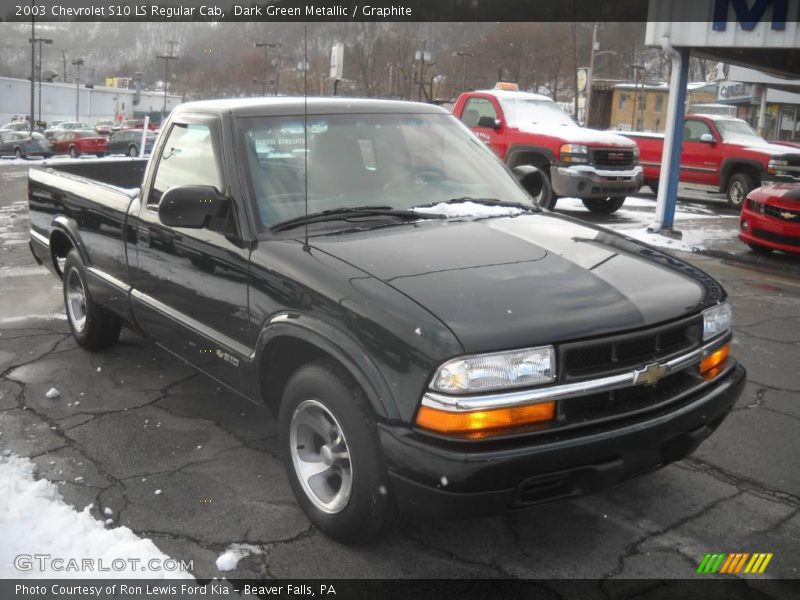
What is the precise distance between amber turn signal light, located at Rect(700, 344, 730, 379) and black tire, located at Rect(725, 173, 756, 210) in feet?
45.2

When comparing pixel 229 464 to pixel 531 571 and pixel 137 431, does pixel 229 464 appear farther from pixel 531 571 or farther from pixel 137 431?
pixel 531 571

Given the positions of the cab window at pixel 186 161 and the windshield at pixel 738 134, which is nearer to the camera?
the cab window at pixel 186 161

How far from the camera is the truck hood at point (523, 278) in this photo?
2.59 meters

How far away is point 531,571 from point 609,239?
1.52 meters

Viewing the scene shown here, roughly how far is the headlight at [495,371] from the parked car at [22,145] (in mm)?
38302

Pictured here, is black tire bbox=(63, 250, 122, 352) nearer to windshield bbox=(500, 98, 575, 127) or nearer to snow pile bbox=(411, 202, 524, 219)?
snow pile bbox=(411, 202, 524, 219)

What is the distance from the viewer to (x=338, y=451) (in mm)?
2932

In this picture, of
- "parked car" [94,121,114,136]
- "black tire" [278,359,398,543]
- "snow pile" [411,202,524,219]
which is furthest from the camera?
"parked car" [94,121,114,136]

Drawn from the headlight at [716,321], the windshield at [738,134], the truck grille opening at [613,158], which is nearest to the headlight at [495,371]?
the headlight at [716,321]

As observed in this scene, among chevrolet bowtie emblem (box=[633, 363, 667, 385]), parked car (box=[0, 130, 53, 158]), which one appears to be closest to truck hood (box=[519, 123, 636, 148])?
chevrolet bowtie emblem (box=[633, 363, 667, 385])

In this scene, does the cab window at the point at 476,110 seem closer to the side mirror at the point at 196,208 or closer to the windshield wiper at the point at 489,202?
the windshield wiper at the point at 489,202

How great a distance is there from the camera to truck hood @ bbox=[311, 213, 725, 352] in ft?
8.51

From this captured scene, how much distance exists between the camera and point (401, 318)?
2.60 m

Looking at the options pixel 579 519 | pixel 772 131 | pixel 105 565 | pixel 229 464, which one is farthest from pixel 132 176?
pixel 772 131
